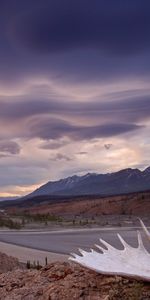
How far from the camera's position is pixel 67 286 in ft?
18.5

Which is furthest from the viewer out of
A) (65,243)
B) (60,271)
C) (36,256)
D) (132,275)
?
(65,243)

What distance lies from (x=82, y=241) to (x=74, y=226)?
1051 cm

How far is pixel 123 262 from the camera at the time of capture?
5461 millimetres

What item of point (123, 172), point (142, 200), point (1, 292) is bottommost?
point (1, 292)

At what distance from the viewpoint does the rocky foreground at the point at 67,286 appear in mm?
5199

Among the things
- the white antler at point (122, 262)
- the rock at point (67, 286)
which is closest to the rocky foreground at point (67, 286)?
the rock at point (67, 286)

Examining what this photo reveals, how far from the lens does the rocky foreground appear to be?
17.1ft

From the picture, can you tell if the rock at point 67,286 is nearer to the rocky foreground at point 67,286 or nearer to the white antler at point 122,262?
the rocky foreground at point 67,286

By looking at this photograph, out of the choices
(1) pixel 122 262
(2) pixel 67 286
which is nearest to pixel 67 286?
Answer: (2) pixel 67 286

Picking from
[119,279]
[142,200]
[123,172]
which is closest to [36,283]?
[119,279]

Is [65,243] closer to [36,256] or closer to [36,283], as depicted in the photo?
[36,256]

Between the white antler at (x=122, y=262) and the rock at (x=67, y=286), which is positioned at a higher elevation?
the white antler at (x=122, y=262)

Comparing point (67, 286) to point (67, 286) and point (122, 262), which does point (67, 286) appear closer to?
point (67, 286)

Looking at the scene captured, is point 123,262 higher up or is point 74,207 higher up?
point 74,207
